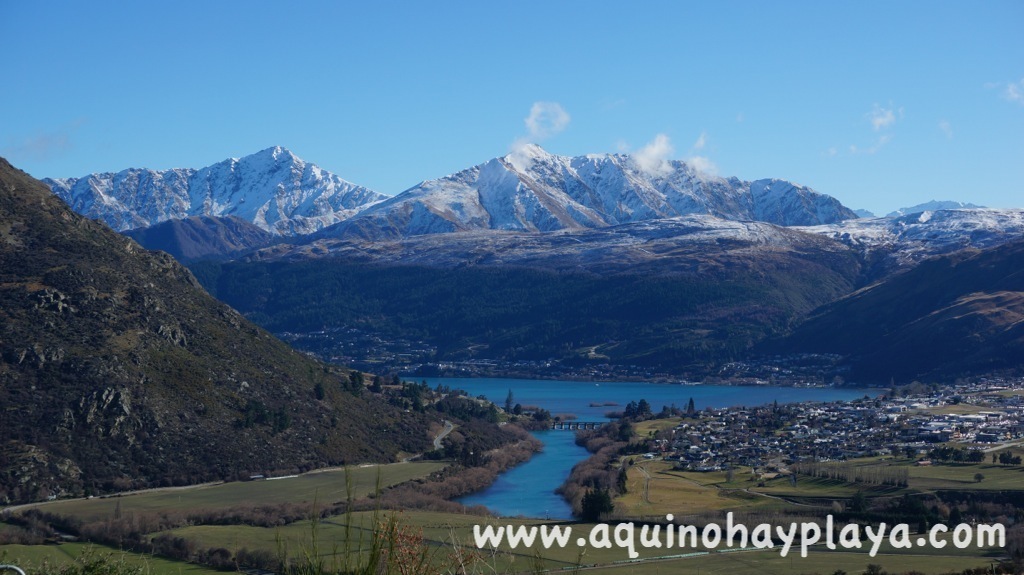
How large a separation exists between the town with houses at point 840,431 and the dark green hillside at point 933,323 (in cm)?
3105

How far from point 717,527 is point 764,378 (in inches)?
4655

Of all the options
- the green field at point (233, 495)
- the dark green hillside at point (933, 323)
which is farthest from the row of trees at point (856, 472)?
the dark green hillside at point (933, 323)

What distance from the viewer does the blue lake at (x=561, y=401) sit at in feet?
226

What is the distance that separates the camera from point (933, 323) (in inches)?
6373

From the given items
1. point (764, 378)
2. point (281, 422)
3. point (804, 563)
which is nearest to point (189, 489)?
point (281, 422)

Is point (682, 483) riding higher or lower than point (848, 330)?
lower

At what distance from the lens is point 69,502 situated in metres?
57.2

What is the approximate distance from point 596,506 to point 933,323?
120 meters

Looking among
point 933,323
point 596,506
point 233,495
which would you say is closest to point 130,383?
point 233,495

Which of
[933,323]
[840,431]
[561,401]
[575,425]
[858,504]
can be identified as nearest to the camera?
[858,504]

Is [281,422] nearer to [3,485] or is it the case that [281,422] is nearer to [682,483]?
[3,485]

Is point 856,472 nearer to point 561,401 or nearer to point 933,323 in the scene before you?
point 561,401

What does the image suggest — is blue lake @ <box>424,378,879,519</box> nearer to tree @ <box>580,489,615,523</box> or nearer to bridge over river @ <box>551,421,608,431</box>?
bridge over river @ <box>551,421,608,431</box>

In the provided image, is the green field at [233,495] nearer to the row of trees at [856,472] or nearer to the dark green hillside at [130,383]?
the dark green hillside at [130,383]
